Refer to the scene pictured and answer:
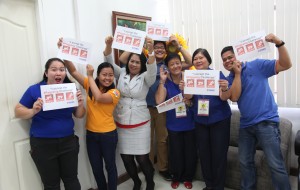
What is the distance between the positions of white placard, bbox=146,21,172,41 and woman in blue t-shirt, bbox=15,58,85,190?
0.87 m

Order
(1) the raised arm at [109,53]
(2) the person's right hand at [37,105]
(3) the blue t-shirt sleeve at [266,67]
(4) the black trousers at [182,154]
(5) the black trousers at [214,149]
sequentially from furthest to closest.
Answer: (4) the black trousers at [182,154] < (1) the raised arm at [109,53] < (5) the black trousers at [214,149] < (3) the blue t-shirt sleeve at [266,67] < (2) the person's right hand at [37,105]

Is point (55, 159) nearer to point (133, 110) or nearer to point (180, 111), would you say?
point (133, 110)

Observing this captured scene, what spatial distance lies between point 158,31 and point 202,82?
2.17 ft

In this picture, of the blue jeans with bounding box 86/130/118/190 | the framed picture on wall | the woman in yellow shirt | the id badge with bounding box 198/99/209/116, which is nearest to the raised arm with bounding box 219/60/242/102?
the id badge with bounding box 198/99/209/116

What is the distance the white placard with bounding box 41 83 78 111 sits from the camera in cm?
172

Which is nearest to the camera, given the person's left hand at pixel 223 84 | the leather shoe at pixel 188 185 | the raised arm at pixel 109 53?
the person's left hand at pixel 223 84

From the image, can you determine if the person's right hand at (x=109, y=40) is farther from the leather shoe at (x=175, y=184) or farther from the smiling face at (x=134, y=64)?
the leather shoe at (x=175, y=184)

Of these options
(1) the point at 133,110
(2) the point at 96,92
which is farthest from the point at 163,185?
(2) the point at 96,92

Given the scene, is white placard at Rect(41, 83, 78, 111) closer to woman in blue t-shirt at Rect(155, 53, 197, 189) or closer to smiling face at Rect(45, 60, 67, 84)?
smiling face at Rect(45, 60, 67, 84)

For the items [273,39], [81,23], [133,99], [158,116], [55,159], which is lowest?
[55,159]

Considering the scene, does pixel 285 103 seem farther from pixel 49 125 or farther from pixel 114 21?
pixel 49 125

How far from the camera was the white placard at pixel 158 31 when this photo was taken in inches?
88.0

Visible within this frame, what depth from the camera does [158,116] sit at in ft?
8.97

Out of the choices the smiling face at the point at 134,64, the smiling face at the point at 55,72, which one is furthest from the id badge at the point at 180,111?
the smiling face at the point at 55,72
